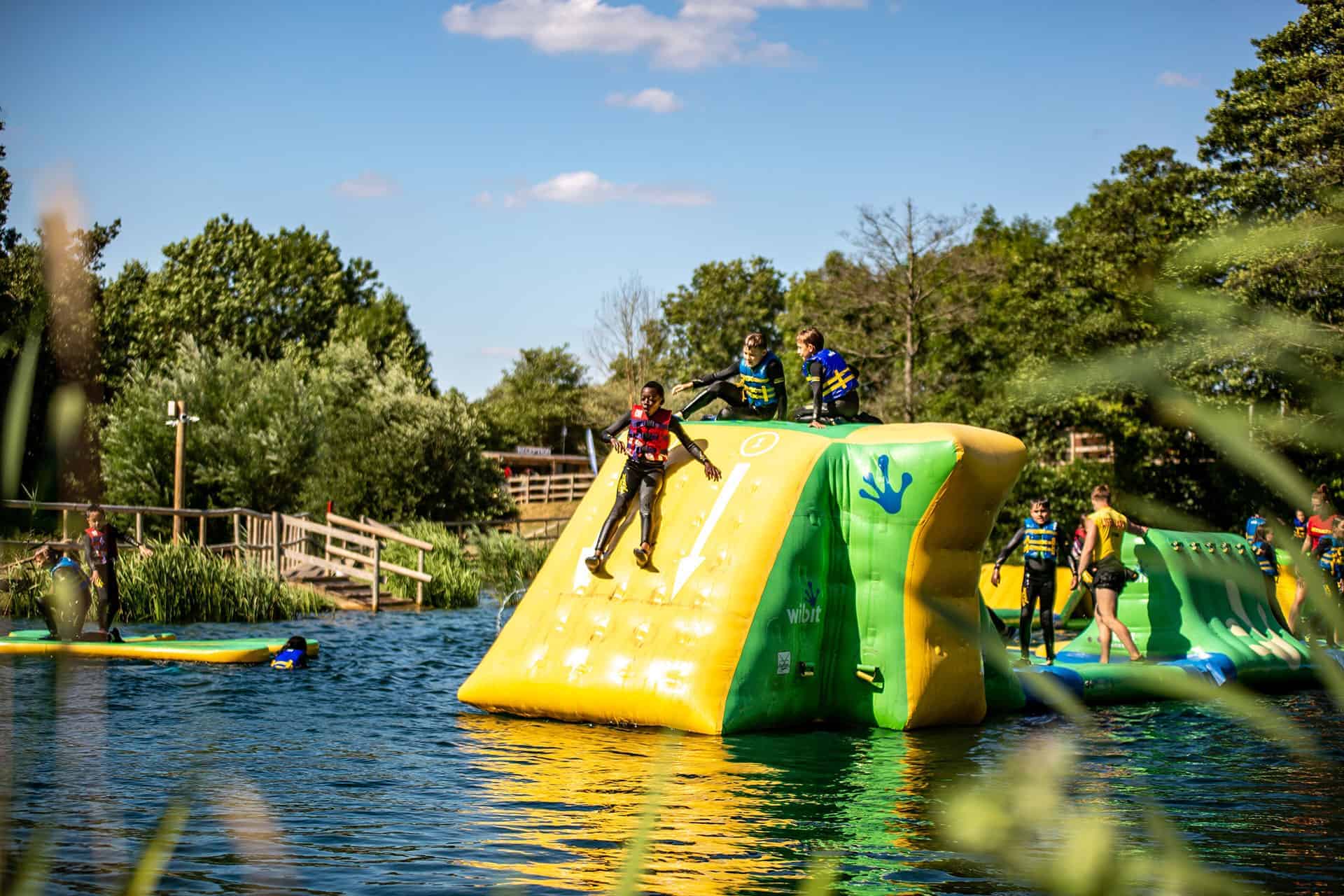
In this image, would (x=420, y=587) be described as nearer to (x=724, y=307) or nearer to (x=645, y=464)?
(x=645, y=464)

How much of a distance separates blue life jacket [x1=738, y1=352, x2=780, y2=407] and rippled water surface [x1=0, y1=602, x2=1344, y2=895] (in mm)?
3241

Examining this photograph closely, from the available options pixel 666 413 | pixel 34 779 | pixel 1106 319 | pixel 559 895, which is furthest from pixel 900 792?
pixel 1106 319

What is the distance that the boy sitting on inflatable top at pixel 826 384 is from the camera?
1179 centimetres

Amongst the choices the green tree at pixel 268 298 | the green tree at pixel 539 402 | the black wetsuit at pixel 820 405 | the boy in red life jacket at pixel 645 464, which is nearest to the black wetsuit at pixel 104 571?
the boy in red life jacket at pixel 645 464

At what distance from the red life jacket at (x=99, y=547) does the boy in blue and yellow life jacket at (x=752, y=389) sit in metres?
7.10

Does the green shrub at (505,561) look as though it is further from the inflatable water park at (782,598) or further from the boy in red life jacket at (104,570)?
the inflatable water park at (782,598)

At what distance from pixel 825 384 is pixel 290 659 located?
21.3ft

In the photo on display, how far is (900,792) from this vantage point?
26.7 ft

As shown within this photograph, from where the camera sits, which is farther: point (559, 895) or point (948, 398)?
point (948, 398)

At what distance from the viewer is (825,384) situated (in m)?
11.9

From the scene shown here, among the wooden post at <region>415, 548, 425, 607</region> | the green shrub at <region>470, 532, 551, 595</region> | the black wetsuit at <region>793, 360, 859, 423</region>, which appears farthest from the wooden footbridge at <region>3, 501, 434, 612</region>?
the black wetsuit at <region>793, 360, 859, 423</region>

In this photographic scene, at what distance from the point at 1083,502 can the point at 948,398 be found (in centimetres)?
637

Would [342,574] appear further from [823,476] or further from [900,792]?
[900,792]

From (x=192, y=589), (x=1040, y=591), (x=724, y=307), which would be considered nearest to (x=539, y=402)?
(x=724, y=307)
